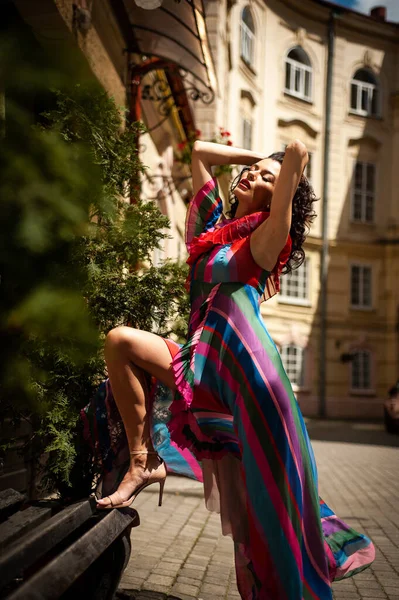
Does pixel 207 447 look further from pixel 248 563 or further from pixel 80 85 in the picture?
pixel 80 85

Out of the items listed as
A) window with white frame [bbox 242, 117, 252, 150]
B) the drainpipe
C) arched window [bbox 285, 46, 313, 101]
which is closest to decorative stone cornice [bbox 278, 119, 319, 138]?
the drainpipe

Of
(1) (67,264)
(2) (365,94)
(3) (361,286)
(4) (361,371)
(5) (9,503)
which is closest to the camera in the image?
(5) (9,503)

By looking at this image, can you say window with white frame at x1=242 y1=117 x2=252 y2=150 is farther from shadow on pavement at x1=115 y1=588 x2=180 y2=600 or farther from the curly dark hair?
shadow on pavement at x1=115 y1=588 x2=180 y2=600

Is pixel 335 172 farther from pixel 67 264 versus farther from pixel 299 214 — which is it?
pixel 67 264

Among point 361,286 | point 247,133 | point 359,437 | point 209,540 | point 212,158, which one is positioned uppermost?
point 247,133

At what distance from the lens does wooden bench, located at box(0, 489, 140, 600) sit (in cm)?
162

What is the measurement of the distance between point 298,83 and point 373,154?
4.03 m

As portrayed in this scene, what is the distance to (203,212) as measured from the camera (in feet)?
8.91

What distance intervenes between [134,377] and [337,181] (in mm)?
23703

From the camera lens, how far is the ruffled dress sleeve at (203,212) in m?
2.71

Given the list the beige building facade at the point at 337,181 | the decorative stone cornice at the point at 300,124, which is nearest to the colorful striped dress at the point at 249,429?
the beige building facade at the point at 337,181

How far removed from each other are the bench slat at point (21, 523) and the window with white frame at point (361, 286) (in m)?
23.6

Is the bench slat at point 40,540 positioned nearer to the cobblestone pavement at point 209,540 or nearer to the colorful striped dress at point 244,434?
the colorful striped dress at point 244,434

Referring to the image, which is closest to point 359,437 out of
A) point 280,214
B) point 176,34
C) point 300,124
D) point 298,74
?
point 176,34
